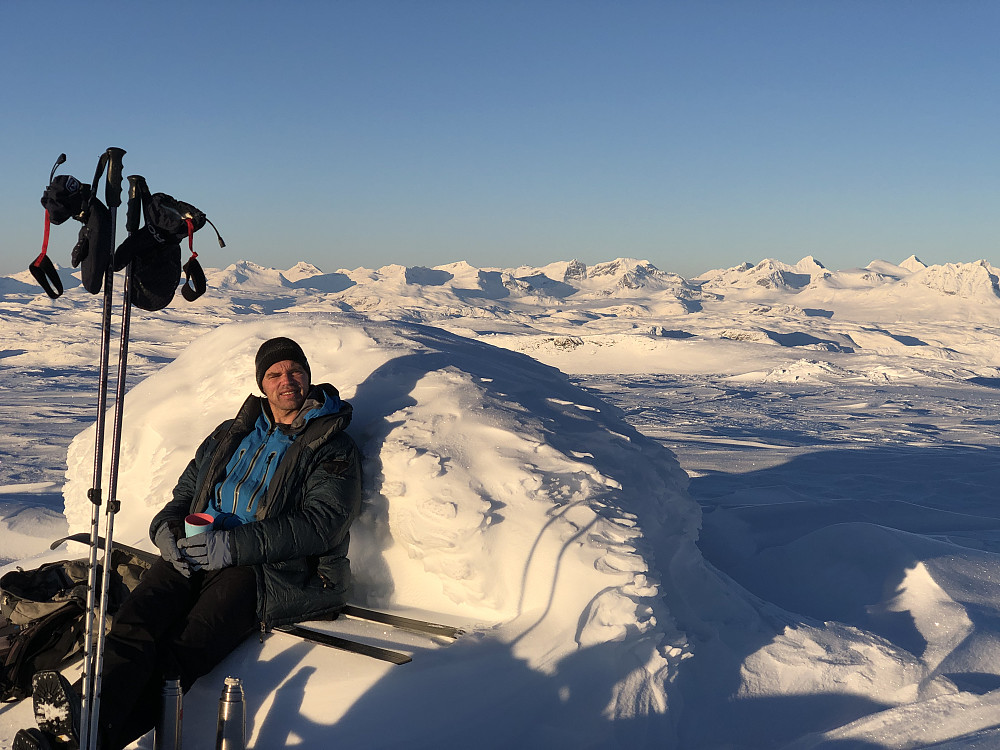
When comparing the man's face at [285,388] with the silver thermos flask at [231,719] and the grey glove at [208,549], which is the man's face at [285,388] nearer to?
the grey glove at [208,549]

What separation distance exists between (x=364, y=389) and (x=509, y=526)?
3.25 feet

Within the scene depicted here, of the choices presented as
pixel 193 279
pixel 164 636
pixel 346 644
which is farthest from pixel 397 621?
pixel 193 279

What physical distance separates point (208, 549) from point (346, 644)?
0.53m

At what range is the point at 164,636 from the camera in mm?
2408

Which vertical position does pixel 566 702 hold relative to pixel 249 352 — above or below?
below

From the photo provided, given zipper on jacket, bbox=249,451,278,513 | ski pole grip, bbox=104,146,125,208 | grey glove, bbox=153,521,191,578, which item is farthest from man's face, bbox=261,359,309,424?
ski pole grip, bbox=104,146,125,208

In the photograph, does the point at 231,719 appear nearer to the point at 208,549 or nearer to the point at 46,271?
the point at 208,549

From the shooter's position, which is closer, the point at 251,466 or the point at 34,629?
the point at 34,629

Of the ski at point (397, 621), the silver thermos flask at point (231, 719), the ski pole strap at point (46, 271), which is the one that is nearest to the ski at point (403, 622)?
the ski at point (397, 621)

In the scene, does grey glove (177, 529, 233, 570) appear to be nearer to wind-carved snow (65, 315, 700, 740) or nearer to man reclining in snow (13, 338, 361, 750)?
man reclining in snow (13, 338, 361, 750)

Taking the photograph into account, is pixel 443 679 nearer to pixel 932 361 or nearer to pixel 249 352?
pixel 249 352

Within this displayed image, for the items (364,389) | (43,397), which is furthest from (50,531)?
(43,397)

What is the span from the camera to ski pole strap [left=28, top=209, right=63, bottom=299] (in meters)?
2.16

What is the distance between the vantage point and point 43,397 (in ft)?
50.8
